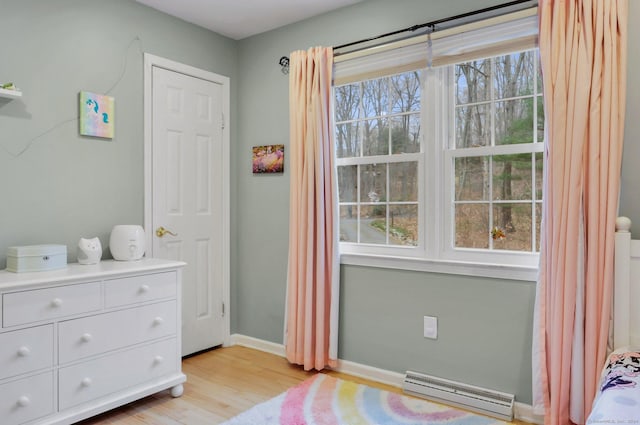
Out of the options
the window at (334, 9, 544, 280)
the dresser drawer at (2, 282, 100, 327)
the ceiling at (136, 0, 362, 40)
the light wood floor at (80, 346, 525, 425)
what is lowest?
the light wood floor at (80, 346, 525, 425)

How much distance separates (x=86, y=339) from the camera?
7.52 feet

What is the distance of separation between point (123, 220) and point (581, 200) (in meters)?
2.64

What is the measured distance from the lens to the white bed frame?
2053mm

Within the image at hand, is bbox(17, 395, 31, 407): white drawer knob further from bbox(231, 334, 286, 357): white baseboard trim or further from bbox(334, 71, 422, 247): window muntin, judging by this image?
bbox(334, 71, 422, 247): window muntin

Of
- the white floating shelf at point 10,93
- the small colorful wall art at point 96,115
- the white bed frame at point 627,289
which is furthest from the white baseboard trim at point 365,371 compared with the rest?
the white floating shelf at point 10,93

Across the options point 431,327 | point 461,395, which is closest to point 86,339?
point 431,327

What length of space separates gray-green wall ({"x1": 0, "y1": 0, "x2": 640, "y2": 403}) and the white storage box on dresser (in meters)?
0.45

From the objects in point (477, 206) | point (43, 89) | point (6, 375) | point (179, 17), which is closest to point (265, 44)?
point (179, 17)

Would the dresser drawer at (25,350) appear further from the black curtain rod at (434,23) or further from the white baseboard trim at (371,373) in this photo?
the black curtain rod at (434,23)

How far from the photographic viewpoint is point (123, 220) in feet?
9.71

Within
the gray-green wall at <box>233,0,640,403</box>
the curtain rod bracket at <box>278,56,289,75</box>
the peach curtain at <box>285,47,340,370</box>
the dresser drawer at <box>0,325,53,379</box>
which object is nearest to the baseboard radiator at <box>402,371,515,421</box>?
the gray-green wall at <box>233,0,640,403</box>

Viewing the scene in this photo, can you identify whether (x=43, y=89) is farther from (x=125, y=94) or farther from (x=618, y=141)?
(x=618, y=141)

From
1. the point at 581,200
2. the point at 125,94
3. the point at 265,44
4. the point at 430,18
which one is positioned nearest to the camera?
the point at 581,200

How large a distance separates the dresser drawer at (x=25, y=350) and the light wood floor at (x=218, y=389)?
0.49 m
